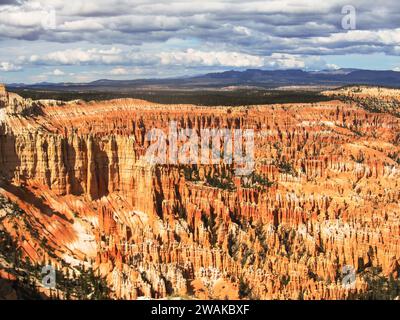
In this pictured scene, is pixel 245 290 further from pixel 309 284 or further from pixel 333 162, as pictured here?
pixel 333 162

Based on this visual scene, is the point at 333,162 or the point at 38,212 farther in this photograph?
the point at 333,162

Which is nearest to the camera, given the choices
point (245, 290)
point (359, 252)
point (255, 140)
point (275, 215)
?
point (245, 290)

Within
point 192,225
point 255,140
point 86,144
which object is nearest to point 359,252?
point 192,225

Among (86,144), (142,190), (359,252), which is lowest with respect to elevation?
(359,252)

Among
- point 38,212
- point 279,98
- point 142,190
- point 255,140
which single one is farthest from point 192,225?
point 279,98
